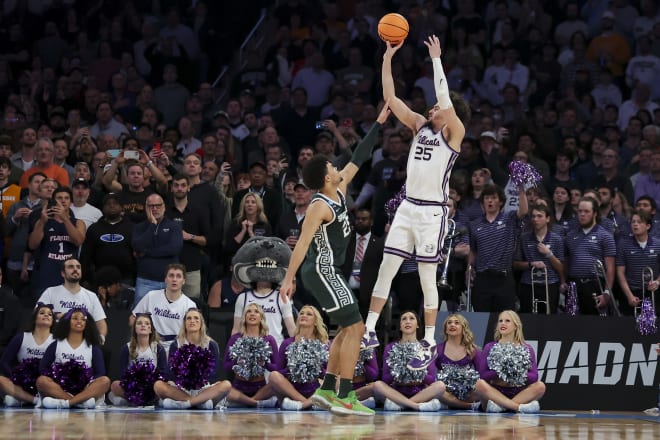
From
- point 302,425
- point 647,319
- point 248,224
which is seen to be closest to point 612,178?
point 647,319

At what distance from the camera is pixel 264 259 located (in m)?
17.1

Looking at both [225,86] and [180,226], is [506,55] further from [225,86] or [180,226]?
[180,226]

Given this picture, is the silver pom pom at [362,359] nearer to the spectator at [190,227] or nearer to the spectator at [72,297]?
the spectator at [190,227]

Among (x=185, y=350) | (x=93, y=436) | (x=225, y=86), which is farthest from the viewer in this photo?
(x=225, y=86)

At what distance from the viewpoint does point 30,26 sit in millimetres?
24969

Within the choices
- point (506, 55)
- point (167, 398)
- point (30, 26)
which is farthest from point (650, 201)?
point (30, 26)

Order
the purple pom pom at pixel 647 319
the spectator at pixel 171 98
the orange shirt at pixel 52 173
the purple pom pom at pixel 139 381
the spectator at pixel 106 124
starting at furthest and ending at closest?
the spectator at pixel 171 98 < the spectator at pixel 106 124 < the orange shirt at pixel 52 173 < the purple pom pom at pixel 647 319 < the purple pom pom at pixel 139 381

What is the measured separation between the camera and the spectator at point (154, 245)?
1731 cm

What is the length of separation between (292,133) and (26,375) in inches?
295

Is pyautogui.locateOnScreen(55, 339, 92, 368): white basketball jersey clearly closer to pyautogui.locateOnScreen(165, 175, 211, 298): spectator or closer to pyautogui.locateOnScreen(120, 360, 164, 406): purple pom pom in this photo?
pyautogui.locateOnScreen(120, 360, 164, 406): purple pom pom

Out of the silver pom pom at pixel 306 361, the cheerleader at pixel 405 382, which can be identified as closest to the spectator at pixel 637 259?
the cheerleader at pixel 405 382

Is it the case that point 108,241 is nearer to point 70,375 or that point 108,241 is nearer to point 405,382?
point 70,375

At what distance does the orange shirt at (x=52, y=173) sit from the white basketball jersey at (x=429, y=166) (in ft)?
23.4

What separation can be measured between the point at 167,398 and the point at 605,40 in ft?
38.4
